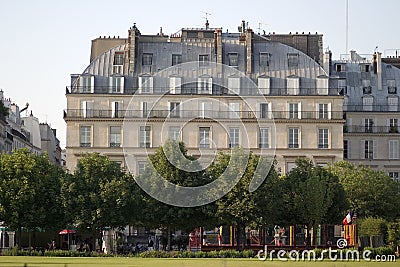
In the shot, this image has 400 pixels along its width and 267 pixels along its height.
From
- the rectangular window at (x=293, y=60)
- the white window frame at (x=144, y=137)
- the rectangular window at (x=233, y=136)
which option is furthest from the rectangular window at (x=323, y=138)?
the white window frame at (x=144, y=137)

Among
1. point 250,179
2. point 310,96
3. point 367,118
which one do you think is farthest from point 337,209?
point 367,118

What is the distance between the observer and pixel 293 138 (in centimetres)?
11875

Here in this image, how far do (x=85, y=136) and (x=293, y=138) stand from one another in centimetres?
2161

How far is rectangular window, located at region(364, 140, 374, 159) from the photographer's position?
128 metres

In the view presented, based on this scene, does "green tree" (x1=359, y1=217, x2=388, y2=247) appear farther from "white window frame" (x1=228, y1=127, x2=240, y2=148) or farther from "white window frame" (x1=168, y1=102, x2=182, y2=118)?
"white window frame" (x1=168, y1=102, x2=182, y2=118)

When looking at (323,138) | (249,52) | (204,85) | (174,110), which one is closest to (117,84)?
(174,110)

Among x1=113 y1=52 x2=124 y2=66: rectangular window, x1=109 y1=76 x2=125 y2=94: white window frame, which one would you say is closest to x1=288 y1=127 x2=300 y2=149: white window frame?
x1=109 y1=76 x2=125 y2=94: white window frame

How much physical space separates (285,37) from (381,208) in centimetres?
2848

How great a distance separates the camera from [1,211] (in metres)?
87.9

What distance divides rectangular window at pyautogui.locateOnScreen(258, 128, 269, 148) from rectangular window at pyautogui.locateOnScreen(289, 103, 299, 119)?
304cm

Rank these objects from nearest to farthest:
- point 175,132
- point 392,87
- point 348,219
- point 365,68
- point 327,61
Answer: point 348,219 → point 175,132 → point 392,87 → point 327,61 → point 365,68

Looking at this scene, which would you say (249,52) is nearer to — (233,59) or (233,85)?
(233,59)

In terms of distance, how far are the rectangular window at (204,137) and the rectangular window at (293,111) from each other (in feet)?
28.9

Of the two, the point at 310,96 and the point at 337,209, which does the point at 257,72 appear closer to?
the point at 310,96
